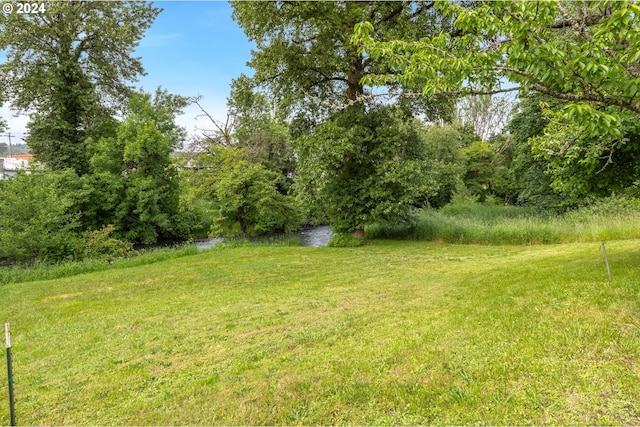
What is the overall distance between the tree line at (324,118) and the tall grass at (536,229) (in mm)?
1165

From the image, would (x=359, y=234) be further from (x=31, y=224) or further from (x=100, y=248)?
(x=31, y=224)

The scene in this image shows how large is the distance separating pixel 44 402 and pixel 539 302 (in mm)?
5132

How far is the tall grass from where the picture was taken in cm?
981

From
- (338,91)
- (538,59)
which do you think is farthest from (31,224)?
(538,59)

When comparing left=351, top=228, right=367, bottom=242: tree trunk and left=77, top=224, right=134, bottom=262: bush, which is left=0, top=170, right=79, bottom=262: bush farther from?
left=351, top=228, right=367, bottom=242: tree trunk

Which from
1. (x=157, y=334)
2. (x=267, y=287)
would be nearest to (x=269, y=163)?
(x=267, y=287)

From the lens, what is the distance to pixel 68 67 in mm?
17266

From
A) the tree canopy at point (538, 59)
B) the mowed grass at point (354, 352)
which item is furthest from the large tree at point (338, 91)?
the tree canopy at point (538, 59)

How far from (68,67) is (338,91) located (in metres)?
14.2

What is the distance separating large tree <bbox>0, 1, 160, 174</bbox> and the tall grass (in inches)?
646

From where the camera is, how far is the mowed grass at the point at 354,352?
7.92 ft

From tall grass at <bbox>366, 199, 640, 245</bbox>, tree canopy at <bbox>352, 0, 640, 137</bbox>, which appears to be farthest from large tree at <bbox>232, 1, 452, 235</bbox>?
tree canopy at <bbox>352, 0, 640, 137</bbox>

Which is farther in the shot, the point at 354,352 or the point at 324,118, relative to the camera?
the point at 324,118

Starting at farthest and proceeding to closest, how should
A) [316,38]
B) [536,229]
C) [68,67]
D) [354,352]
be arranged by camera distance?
1. [68,67]
2. [316,38]
3. [536,229]
4. [354,352]
